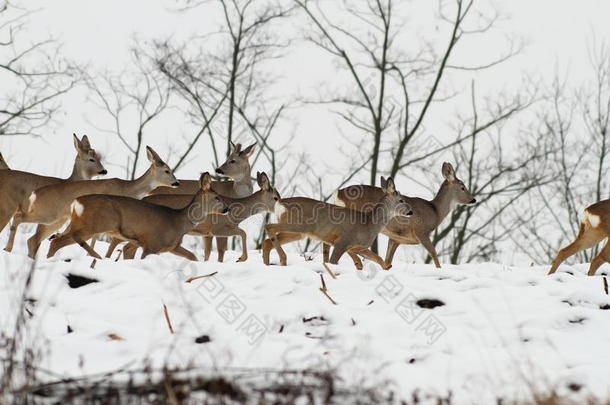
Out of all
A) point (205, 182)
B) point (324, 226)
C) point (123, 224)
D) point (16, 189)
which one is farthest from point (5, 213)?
point (324, 226)

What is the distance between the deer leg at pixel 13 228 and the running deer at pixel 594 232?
6786 millimetres

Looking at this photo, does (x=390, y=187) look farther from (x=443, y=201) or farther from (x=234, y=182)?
(x=234, y=182)

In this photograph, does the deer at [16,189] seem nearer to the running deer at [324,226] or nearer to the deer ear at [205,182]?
the deer ear at [205,182]

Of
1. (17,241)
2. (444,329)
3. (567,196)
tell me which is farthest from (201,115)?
(444,329)

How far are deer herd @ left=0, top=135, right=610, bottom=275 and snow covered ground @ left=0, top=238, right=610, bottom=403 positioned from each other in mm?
1765

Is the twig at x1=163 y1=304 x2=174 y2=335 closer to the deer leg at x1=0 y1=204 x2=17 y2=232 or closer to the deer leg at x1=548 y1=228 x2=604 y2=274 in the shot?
the deer leg at x1=0 y1=204 x2=17 y2=232

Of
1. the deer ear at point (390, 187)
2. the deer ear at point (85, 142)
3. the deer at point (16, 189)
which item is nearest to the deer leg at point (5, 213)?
the deer at point (16, 189)

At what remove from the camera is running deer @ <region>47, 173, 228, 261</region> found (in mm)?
10484

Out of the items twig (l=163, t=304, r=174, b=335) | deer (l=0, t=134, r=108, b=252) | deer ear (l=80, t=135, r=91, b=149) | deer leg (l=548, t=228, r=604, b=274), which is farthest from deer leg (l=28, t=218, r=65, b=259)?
Answer: deer leg (l=548, t=228, r=604, b=274)

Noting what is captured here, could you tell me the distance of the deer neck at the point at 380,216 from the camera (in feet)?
39.9

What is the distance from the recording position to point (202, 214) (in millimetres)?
11703

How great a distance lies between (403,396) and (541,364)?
48.3 inches

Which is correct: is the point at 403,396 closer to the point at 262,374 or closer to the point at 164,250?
the point at 262,374

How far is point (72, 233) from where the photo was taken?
10.6 metres
